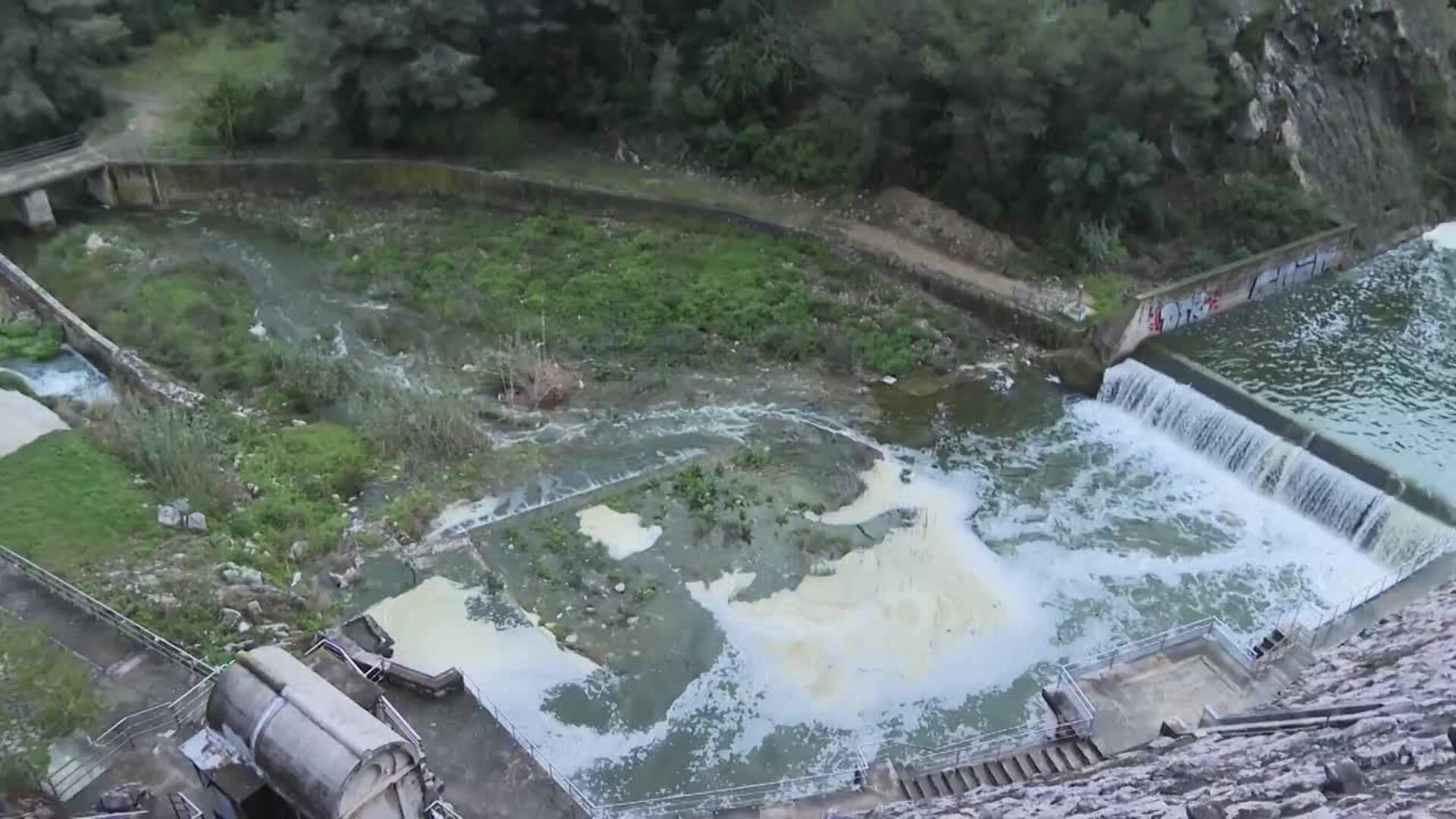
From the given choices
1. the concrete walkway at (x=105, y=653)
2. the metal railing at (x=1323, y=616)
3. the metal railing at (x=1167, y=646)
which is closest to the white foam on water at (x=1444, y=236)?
the metal railing at (x=1323, y=616)

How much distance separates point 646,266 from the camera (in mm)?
28562

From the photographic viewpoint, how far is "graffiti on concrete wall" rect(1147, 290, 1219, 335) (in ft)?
84.8

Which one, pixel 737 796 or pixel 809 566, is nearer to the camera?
pixel 737 796

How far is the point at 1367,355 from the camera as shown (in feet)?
82.3

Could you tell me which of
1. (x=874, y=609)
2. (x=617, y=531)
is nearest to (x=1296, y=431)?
(x=874, y=609)

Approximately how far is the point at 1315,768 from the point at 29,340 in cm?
2578

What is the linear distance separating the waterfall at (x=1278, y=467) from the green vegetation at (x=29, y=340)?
2257 cm

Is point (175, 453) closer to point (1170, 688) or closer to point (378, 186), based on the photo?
point (378, 186)

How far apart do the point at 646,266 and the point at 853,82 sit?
6.77 meters

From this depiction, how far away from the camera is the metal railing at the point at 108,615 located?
640 inches

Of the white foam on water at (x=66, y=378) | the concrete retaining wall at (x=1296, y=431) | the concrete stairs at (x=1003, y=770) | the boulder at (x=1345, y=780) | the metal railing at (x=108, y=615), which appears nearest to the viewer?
the boulder at (x=1345, y=780)

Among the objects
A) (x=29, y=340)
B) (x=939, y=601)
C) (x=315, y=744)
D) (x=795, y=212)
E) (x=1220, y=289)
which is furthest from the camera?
(x=795, y=212)

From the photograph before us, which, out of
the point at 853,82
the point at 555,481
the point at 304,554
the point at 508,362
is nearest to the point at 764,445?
the point at 555,481

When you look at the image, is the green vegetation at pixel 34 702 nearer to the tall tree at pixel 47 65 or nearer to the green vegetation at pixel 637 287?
the green vegetation at pixel 637 287
